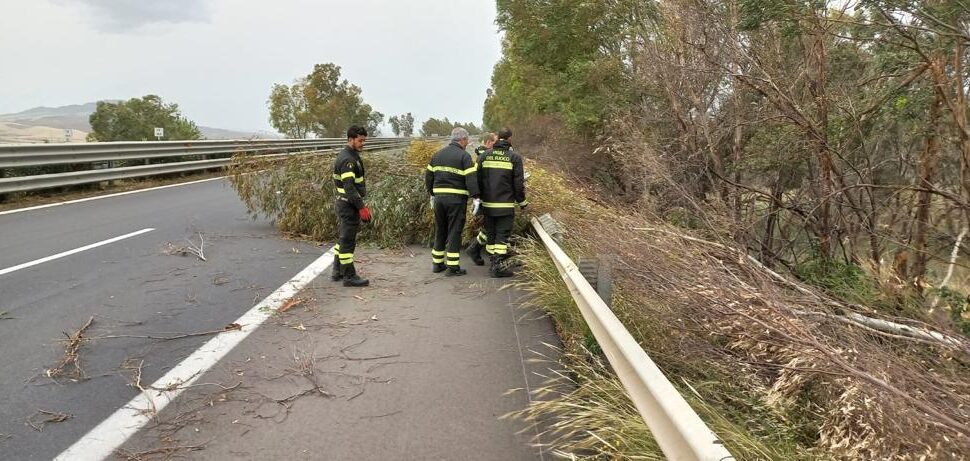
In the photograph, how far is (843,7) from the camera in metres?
5.81

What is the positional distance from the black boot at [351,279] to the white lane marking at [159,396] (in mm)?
892

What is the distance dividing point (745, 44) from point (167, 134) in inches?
1677

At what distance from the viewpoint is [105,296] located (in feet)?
18.7

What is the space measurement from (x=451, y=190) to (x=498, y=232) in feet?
2.63

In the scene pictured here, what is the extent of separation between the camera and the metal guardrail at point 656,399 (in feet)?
6.38

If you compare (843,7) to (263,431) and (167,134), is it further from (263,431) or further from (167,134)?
(167,134)

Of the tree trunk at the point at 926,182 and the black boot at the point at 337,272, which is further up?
the tree trunk at the point at 926,182

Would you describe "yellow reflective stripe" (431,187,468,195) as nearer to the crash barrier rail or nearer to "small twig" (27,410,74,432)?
the crash barrier rail

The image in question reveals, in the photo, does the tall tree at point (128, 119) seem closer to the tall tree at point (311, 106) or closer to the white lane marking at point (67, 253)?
the tall tree at point (311, 106)

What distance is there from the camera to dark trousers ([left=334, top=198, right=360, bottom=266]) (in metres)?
6.70

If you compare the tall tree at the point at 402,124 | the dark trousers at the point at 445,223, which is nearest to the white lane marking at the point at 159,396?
the dark trousers at the point at 445,223

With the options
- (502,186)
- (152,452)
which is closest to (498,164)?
(502,186)

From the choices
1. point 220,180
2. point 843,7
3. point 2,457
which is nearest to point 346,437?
point 2,457

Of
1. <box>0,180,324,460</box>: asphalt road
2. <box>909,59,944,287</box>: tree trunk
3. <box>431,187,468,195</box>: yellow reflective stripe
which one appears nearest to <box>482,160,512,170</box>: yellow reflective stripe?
<box>431,187,468,195</box>: yellow reflective stripe
